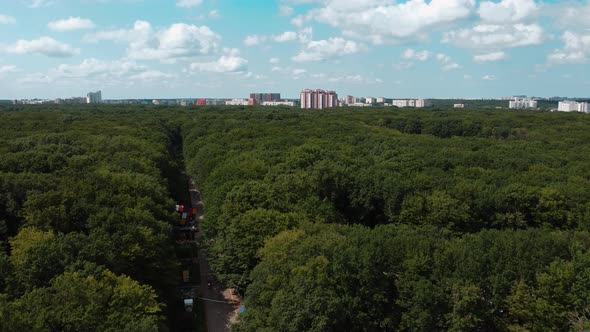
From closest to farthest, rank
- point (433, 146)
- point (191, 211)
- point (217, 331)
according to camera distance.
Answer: point (217, 331), point (191, 211), point (433, 146)

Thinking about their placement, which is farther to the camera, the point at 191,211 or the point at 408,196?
the point at 191,211

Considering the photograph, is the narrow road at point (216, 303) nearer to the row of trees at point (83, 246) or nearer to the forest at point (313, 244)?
the forest at point (313, 244)

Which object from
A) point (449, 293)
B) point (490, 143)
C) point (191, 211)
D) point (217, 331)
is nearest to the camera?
point (449, 293)

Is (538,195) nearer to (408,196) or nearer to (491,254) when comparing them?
(408,196)

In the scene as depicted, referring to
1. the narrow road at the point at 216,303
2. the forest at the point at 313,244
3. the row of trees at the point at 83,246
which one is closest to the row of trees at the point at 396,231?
the forest at the point at 313,244

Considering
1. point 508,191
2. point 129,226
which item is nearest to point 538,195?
point 508,191

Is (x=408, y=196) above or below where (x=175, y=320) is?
above

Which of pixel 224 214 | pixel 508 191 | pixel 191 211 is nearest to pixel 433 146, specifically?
pixel 508 191

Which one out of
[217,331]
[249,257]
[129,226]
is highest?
[129,226]

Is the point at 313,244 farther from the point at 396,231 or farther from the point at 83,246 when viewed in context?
the point at 83,246
